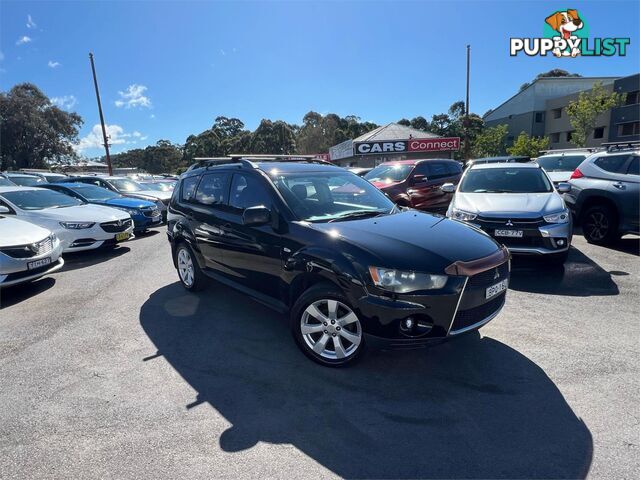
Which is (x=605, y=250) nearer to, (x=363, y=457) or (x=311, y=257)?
(x=311, y=257)

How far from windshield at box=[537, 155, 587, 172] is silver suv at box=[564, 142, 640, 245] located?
389cm

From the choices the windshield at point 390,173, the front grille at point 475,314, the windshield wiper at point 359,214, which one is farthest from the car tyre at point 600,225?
the windshield wiper at point 359,214

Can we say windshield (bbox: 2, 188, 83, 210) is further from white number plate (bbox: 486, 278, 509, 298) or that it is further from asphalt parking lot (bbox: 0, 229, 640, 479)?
white number plate (bbox: 486, 278, 509, 298)

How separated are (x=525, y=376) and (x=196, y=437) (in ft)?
8.65

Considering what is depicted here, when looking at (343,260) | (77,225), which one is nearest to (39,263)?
(77,225)

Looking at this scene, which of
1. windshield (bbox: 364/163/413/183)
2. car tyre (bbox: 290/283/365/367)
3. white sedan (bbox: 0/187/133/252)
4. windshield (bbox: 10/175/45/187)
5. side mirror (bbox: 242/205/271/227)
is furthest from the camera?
windshield (bbox: 10/175/45/187)

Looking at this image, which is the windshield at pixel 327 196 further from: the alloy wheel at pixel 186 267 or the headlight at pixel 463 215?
the alloy wheel at pixel 186 267

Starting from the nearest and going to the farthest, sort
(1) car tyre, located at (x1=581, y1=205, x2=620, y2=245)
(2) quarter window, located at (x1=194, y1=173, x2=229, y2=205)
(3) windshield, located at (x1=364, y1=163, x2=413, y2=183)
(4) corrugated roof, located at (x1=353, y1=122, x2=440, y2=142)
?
(2) quarter window, located at (x1=194, y1=173, x2=229, y2=205) → (1) car tyre, located at (x1=581, y1=205, x2=620, y2=245) → (3) windshield, located at (x1=364, y1=163, x2=413, y2=183) → (4) corrugated roof, located at (x1=353, y1=122, x2=440, y2=142)

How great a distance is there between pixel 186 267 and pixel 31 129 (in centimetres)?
4337

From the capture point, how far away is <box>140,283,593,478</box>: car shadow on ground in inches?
91.2

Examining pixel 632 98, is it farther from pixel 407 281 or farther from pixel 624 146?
pixel 407 281

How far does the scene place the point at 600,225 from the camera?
290 inches

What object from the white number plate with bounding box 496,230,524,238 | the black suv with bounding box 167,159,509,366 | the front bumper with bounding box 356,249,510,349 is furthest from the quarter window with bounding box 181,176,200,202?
the white number plate with bounding box 496,230,524,238

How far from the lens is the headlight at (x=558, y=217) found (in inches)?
217
